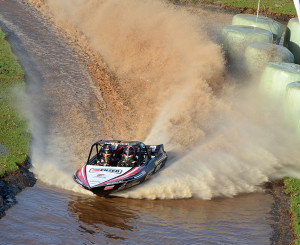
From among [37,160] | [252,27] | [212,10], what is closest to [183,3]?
[212,10]

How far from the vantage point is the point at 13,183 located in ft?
49.7

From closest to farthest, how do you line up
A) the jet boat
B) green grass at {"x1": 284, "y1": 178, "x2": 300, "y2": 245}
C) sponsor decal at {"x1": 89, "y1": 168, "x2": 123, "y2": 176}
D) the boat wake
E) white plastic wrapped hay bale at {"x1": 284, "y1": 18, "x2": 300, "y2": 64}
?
green grass at {"x1": 284, "y1": 178, "x2": 300, "y2": 245} → the jet boat → sponsor decal at {"x1": 89, "y1": 168, "x2": 123, "y2": 176} → the boat wake → white plastic wrapped hay bale at {"x1": 284, "y1": 18, "x2": 300, "y2": 64}

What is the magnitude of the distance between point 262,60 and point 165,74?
208 inches

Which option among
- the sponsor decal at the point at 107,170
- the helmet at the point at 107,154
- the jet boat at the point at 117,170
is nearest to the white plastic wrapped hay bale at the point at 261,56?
the jet boat at the point at 117,170

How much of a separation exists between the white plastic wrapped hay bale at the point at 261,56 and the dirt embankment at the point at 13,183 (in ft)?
48.3

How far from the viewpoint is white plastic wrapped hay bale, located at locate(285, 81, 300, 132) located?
21.2 meters

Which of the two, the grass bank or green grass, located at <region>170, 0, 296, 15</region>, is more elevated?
green grass, located at <region>170, 0, 296, 15</region>

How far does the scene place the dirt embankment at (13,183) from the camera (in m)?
14.2

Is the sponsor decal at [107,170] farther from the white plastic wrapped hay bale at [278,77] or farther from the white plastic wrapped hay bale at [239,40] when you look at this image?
the white plastic wrapped hay bale at [239,40]

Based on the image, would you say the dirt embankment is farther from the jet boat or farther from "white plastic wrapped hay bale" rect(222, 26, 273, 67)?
"white plastic wrapped hay bale" rect(222, 26, 273, 67)

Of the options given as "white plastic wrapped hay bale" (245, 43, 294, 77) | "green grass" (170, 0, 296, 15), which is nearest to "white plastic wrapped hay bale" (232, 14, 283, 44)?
"white plastic wrapped hay bale" (245, 43, 294, 77)

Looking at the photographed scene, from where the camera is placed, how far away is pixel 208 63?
2577cm

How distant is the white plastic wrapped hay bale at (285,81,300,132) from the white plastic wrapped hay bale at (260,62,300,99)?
49.5 inches

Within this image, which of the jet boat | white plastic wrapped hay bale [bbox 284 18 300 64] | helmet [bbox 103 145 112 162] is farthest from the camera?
white plastic wrapped hay bale [bbox 284 18 300 64]
